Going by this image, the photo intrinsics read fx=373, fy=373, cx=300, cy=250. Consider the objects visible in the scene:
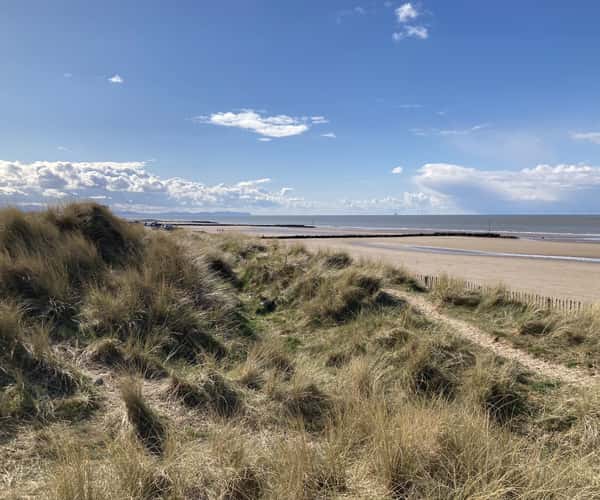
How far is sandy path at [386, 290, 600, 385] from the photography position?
5.81m

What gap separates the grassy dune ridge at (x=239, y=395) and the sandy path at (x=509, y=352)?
1.35 ft

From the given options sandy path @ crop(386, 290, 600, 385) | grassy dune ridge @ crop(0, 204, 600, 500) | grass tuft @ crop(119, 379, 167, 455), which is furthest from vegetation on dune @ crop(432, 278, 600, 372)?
grass tuft @ crop(119, 379, 167, 455)

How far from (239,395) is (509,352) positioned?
5.02 m

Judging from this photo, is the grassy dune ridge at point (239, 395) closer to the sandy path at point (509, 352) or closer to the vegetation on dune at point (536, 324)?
the sandy path at point (509, 352)

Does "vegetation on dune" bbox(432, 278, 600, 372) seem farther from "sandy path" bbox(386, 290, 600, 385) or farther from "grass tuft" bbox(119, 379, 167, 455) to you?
"grass tuft" bbox(119, 379, 167, 455)

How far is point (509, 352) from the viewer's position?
22.4 ft

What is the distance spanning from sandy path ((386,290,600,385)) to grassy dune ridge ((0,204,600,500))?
1.35ft

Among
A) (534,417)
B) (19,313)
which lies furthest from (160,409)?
(534,417)

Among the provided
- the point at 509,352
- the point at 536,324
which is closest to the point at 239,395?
the point at 509,352

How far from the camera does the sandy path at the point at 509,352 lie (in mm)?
5812

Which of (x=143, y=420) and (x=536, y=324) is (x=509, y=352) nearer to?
(x=536, y=324)

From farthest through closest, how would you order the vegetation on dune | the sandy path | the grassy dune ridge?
the vegetation on dune, the sandy path, the grassy dune ridge

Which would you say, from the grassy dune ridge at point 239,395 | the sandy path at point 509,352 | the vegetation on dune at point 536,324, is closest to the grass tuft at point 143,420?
the grassy dune ridge at point 239,395

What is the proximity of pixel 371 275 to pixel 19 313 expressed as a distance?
7937mm
